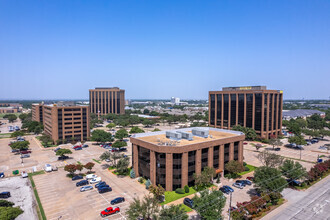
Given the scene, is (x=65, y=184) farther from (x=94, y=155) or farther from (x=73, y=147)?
(x=73, y=147)

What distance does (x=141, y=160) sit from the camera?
60844 millimetres

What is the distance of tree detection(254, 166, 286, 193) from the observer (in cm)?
4728

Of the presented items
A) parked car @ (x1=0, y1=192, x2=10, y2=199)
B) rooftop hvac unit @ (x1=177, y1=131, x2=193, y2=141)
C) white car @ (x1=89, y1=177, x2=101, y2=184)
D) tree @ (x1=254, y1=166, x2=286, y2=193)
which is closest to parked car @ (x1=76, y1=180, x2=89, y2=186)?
white car @ (x1=89, y1=177, x2=101, y2=184)

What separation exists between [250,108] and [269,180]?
259 ft

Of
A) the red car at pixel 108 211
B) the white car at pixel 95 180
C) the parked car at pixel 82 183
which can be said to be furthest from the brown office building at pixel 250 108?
the red car at pixel 108 211

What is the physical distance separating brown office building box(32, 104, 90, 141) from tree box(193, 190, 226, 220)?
314 feet

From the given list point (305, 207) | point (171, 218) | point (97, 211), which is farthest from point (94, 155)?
point (305, 207)

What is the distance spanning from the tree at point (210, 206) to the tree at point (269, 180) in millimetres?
15908

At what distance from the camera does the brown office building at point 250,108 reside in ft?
386

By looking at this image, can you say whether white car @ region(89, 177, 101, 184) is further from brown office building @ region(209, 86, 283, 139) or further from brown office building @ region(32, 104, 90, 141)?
brown office building @ region(209, 86, 283, 139)

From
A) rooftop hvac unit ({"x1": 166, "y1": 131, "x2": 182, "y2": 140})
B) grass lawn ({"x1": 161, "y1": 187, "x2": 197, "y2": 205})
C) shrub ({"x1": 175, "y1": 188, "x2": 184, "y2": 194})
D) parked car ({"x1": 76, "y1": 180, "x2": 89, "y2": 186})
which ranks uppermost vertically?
rooftop hvac unit ({"x1": 166, "y1": 131, "x2": 182, "y2": 140})

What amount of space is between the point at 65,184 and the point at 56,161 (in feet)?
90.5

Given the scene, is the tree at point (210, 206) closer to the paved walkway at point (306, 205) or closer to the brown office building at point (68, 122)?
the paved walkway at point (306, 205)

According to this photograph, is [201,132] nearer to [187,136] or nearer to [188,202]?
[187,136]
